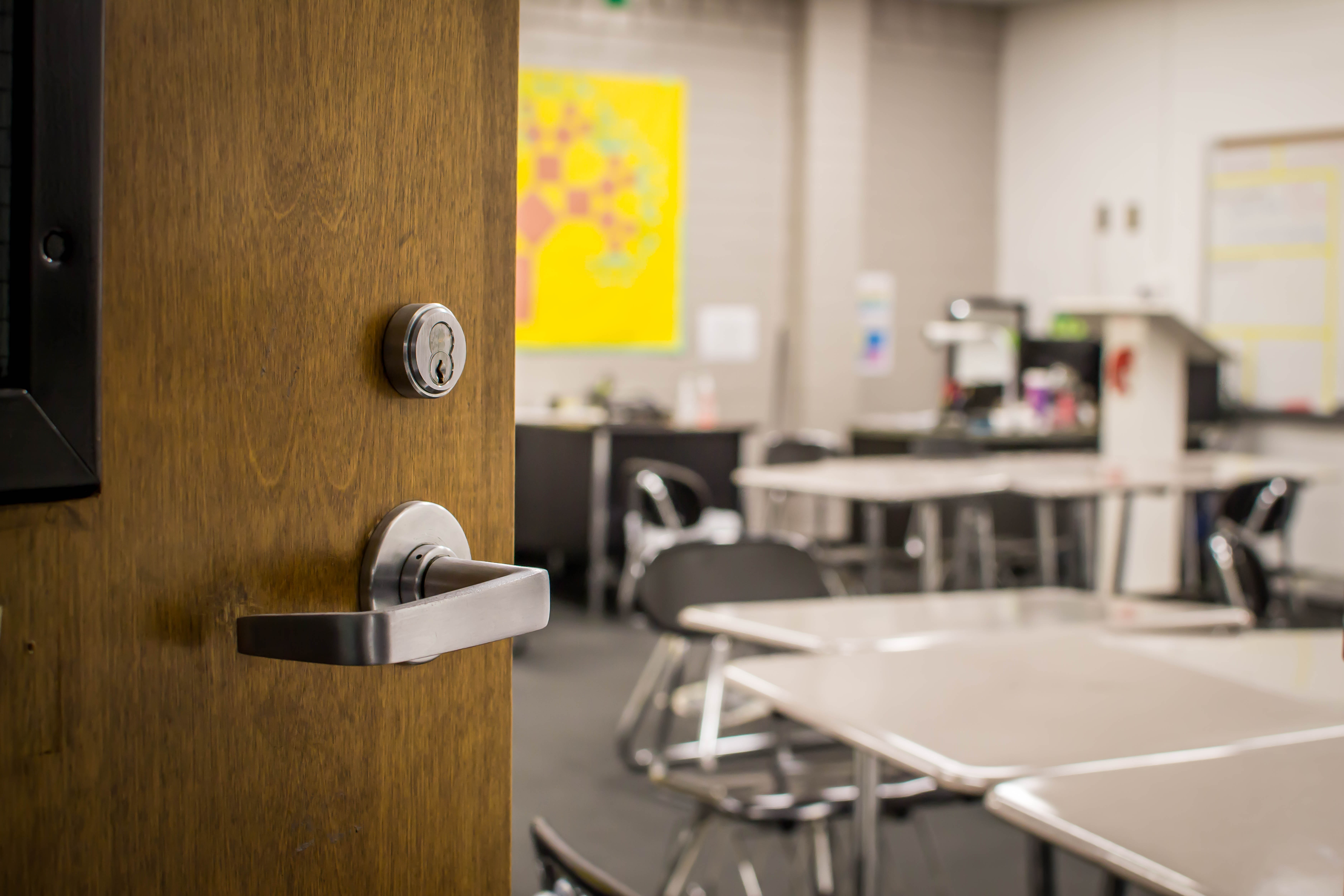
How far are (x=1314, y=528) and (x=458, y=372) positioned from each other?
22.8 feet

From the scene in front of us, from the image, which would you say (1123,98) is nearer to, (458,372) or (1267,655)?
(1267,655)

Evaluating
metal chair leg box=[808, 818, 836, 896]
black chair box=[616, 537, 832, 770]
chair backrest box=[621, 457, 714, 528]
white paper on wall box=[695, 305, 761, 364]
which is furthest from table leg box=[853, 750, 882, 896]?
white paper on wall box=[695, 305, 761, 364]

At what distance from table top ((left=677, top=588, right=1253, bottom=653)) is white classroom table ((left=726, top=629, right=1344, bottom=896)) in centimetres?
14

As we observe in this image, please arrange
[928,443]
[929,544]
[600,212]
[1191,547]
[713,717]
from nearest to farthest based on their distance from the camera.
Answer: [713,717] → [929,544] → [928,443] → [1191,547] → [600,212]

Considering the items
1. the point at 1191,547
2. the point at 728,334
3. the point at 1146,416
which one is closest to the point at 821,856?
the point at 1146,416

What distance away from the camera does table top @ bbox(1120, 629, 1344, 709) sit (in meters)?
1.42

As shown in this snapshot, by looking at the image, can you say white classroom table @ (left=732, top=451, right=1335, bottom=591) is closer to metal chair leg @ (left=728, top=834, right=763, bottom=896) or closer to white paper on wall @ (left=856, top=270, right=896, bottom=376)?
metal chair leg @ (left=728, top=834, right=763, bottom=896)

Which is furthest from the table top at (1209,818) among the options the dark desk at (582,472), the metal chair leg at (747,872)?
the dark desk at (582,472)

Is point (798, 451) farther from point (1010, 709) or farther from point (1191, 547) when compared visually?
point (1010, 709)

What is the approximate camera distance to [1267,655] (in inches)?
63.7

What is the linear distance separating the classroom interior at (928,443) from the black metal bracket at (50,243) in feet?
2.39

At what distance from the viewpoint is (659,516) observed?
477cm

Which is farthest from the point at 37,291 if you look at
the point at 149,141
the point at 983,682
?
the point at 983,682

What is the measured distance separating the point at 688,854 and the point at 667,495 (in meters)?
2.73
